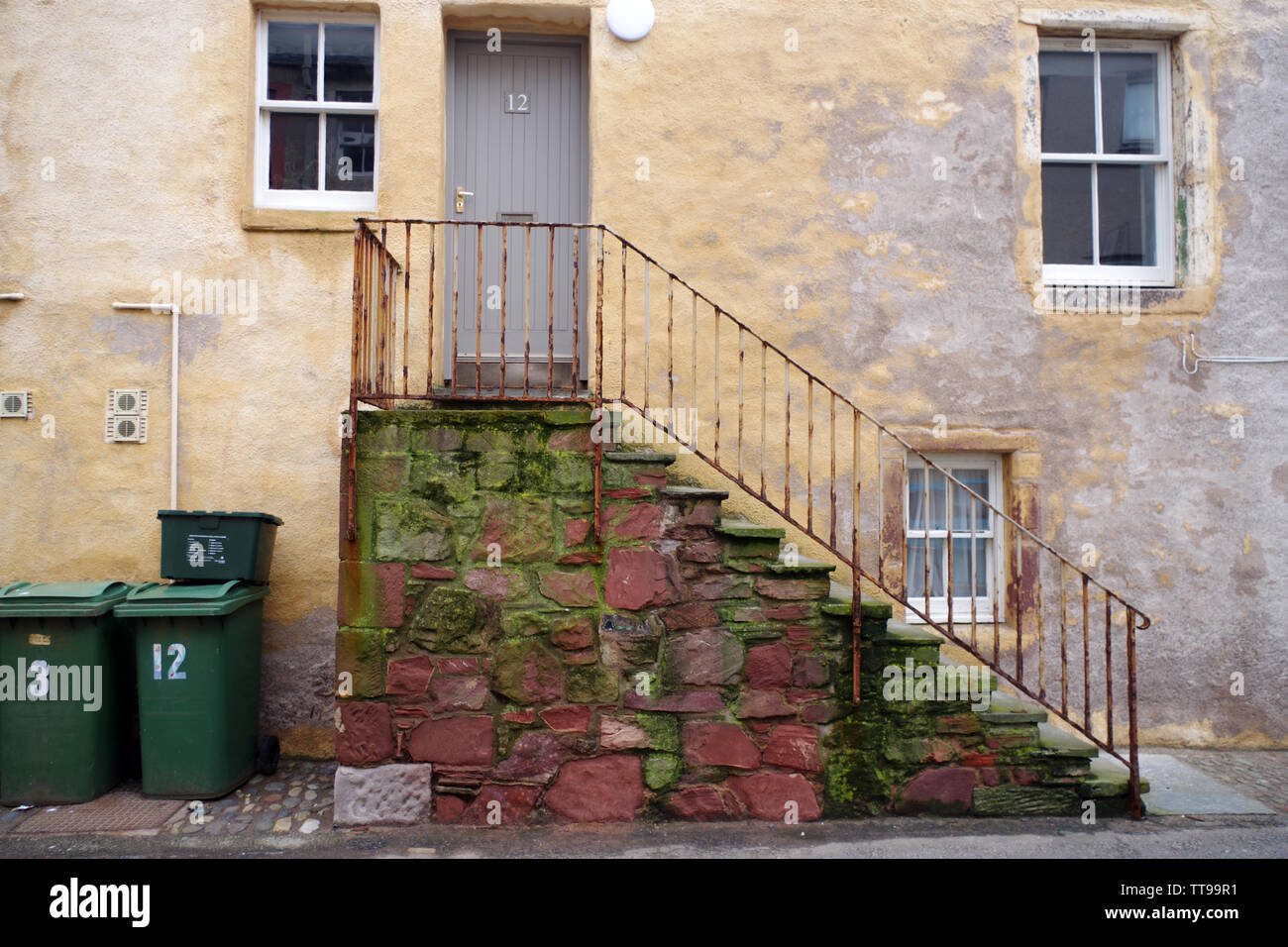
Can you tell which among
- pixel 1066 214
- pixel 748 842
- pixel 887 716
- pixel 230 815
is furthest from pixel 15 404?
pixel 1066 214

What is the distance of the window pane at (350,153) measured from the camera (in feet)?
18.8

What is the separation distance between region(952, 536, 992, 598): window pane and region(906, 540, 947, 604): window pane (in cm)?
3

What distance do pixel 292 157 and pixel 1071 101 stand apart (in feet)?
17.1

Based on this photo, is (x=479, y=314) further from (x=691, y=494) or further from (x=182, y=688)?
(x=182, y=688)

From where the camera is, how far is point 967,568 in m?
5.79

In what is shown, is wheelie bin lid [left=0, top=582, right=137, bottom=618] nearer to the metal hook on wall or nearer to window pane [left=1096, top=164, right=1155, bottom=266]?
window pane [left=1096, top=164, right=1155, bottom=266]

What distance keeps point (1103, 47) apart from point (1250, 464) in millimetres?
2967

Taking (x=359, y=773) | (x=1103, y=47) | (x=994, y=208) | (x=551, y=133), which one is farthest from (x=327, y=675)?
(x=1103, y=47)

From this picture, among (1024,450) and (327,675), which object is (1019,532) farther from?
(327,675)

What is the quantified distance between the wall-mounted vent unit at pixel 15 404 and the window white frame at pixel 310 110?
183 centimetres

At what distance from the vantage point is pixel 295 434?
5.43m

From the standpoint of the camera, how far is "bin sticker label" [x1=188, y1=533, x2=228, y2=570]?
476cm

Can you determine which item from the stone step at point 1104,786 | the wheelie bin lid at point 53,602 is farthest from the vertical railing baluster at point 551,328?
the stone step at point 1104,786

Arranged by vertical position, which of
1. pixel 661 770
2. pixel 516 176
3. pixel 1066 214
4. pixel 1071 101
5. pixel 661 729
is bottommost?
pixel 661 770
